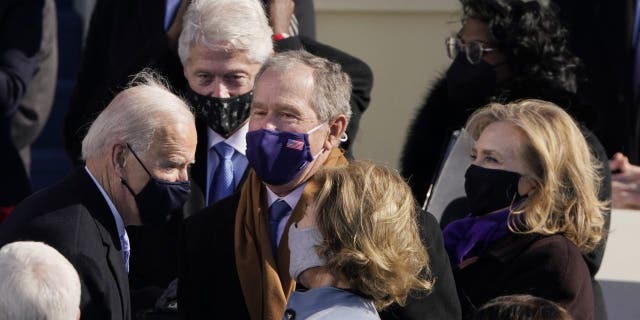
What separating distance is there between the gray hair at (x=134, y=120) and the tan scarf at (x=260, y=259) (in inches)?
14.2

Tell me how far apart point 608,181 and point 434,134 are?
1117 mm

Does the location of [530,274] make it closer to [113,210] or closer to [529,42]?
[113,210]

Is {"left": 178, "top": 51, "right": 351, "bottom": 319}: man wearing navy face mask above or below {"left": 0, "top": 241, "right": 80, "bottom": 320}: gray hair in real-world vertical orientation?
below

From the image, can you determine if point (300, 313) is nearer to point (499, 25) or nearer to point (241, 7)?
point (241, 7)

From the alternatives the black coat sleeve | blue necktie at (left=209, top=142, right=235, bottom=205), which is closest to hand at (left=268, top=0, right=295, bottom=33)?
blue necktie at (left=209, top=142, right=235, bottom=205)

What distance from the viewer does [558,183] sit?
14.8 ft

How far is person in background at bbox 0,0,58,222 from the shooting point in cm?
636

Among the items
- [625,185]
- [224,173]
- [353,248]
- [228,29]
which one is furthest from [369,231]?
[625,185]

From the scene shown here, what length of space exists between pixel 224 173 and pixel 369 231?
4.89ft

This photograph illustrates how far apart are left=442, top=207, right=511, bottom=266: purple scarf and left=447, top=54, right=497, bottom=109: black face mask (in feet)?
3.78

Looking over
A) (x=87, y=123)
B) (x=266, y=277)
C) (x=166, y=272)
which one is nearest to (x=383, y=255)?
(x=266, y=277)

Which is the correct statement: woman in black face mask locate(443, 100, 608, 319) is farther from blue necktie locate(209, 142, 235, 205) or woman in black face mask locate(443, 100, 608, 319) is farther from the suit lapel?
the suit lapel

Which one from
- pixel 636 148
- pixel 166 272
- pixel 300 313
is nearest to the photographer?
pixel 300 313

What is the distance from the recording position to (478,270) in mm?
4539
